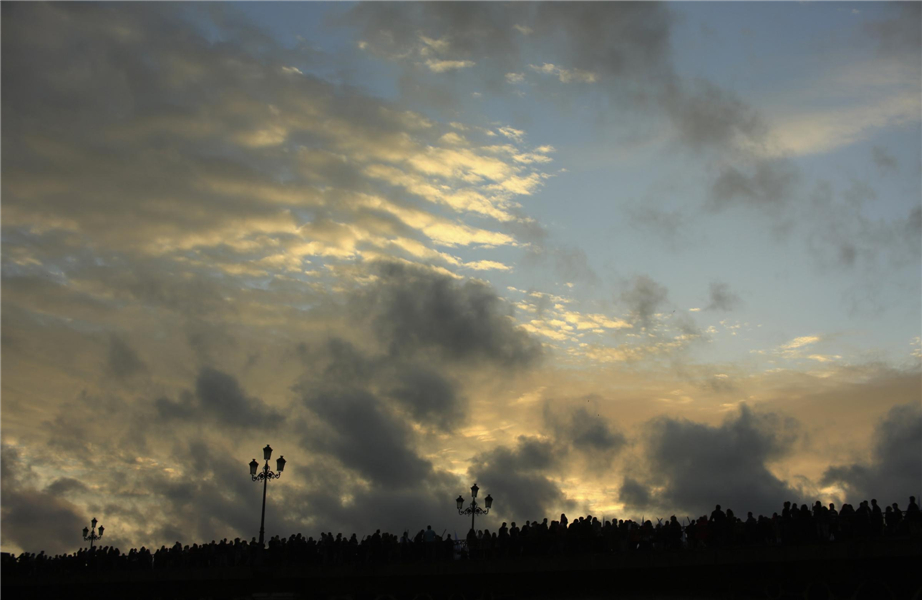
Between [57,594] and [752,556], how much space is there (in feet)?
133

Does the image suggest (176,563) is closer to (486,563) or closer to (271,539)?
(271,539)

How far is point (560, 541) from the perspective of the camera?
31.5 m

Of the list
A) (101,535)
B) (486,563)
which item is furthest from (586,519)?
(101,535)

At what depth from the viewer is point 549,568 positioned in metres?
31.5

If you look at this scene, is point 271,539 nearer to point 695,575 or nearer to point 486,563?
point 486,563

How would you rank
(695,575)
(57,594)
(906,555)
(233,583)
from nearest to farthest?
(906,555) < (695,575) < (233,583) < (57,594)

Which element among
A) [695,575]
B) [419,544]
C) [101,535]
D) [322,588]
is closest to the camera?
[695,575]

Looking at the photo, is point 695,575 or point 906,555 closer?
point 906,555

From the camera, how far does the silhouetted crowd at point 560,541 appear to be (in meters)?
25.5

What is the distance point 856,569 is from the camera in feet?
85.9

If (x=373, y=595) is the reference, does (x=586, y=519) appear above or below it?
above

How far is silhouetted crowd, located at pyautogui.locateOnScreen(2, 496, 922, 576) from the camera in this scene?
25.5 m

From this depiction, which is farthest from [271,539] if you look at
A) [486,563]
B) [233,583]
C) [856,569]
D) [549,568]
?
[856,569]

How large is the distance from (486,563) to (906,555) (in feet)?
47.7
